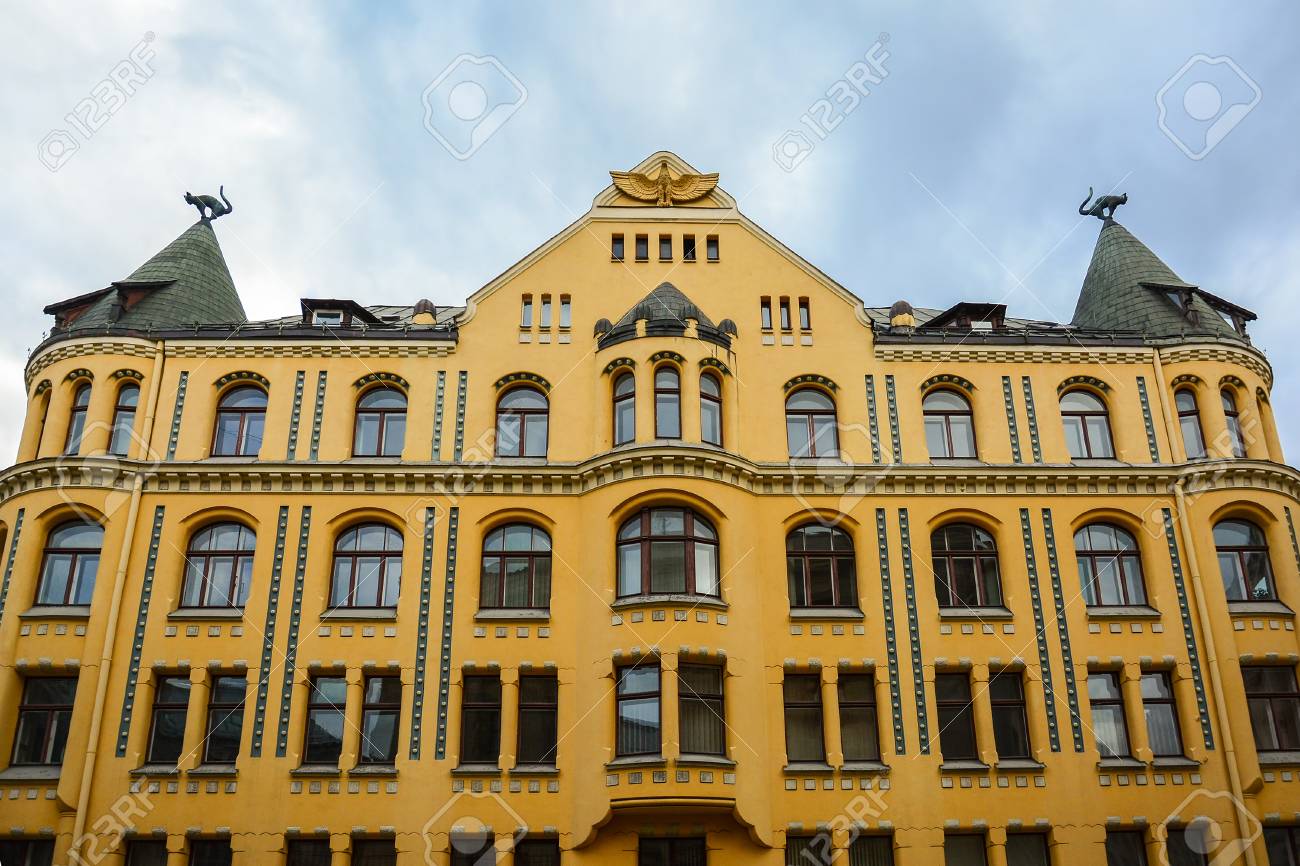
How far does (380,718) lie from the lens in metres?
25.3

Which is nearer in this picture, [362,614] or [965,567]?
[362,614]

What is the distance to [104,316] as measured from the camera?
29.3 metres

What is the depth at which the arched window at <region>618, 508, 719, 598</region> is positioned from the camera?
25.4 metres

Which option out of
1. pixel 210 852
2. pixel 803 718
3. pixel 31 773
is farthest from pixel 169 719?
pixel 803 718

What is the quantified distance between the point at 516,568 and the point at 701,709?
5.73 m

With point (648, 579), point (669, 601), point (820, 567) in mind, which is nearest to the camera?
→ point (669, 601)

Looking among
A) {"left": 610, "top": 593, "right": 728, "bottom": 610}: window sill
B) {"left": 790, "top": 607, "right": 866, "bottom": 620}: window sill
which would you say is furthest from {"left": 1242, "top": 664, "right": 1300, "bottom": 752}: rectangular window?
{"left": 610, "top": 593, "right": 728, "bottom": 610}: window sill

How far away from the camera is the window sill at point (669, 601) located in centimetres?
2477

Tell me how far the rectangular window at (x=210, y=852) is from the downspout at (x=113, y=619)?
7.49 ft

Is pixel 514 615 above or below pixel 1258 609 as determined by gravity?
below

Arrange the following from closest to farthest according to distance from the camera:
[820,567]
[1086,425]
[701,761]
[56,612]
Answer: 1. [701,761]
2. [56,612]
3. [820,567]
4. [1086,425]

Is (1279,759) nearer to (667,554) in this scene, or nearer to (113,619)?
(667,554)

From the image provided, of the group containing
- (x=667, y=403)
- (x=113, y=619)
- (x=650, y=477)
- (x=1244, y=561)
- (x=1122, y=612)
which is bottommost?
(x=113, y=619)

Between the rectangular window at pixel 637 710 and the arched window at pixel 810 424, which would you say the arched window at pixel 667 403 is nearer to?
the arched window at pixel 810 424
